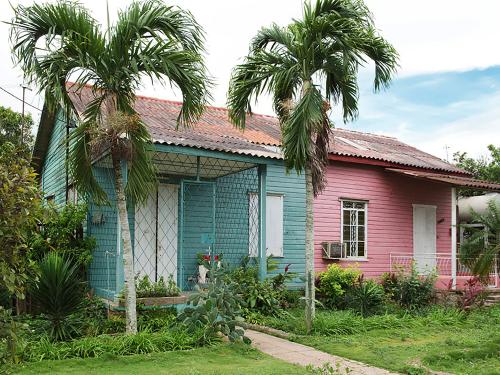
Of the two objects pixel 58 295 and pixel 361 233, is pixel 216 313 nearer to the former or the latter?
pixel 58 295

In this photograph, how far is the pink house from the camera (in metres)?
14.3

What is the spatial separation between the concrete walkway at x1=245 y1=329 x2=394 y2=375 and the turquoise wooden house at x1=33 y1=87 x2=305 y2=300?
2.45 meters

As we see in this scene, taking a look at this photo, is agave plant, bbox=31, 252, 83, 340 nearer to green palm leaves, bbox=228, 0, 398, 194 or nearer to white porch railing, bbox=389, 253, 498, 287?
green palm leaves, bbox=228, 0, 398, 194

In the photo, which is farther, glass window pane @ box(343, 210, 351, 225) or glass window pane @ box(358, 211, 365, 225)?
glass window pane @ box(358, 211, 365, 225)

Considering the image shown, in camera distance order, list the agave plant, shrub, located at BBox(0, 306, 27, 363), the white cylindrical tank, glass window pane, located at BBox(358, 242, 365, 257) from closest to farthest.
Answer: shrub, located at BBox(0, 306, 27, 363)
the agave plant
glass window pane, located at BBox(358, 242, 365, 257)
the white cylindrical tank

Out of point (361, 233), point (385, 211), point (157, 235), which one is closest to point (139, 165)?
point (157, 235)

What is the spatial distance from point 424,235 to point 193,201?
7.80m

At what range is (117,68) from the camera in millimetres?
7969

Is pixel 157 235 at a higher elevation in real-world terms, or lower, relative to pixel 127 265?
higher

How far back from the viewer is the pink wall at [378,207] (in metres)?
14.3

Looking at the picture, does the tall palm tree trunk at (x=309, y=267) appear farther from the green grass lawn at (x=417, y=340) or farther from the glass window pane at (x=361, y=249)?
the glass window pane at (x=361, y=249)

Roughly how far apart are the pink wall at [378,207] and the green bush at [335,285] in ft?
4.15

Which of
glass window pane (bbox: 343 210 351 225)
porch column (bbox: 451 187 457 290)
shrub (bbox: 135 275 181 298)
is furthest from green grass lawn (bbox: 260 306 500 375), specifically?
glass window pane (bbox: 343 210 351 225)

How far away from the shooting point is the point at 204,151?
9.99 m
